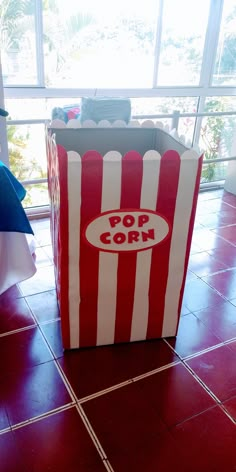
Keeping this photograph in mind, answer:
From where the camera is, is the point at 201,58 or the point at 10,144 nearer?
the point at 10,144

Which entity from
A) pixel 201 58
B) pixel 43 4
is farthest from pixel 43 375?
pixel 201 58

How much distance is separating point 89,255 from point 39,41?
1941 mm

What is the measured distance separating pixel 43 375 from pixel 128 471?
499mm

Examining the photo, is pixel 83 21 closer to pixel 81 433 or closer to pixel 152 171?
pixel 152 171

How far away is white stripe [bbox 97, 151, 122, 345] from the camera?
50.4 inches

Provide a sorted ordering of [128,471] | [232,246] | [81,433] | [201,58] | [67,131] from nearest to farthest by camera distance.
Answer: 1. [128,471]
2. [81,433]
3. [67,131]
4. [232,246]
5. [201,58]

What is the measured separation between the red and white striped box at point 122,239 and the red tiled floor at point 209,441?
450mm

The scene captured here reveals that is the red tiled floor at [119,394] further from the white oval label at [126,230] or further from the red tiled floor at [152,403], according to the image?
the white oval label at [126,230]

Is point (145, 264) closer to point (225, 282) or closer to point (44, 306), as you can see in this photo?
point (44, 306)

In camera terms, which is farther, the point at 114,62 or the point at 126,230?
the point at 114,62

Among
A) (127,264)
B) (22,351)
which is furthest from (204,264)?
(22,351)

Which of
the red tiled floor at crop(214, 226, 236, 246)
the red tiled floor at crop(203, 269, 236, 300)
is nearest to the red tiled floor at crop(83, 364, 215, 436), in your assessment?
the red tiled floor at crop(203, 269, 236, 300)

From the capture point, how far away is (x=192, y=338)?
1729 millimetres

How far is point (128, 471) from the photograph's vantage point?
3.81 feet
